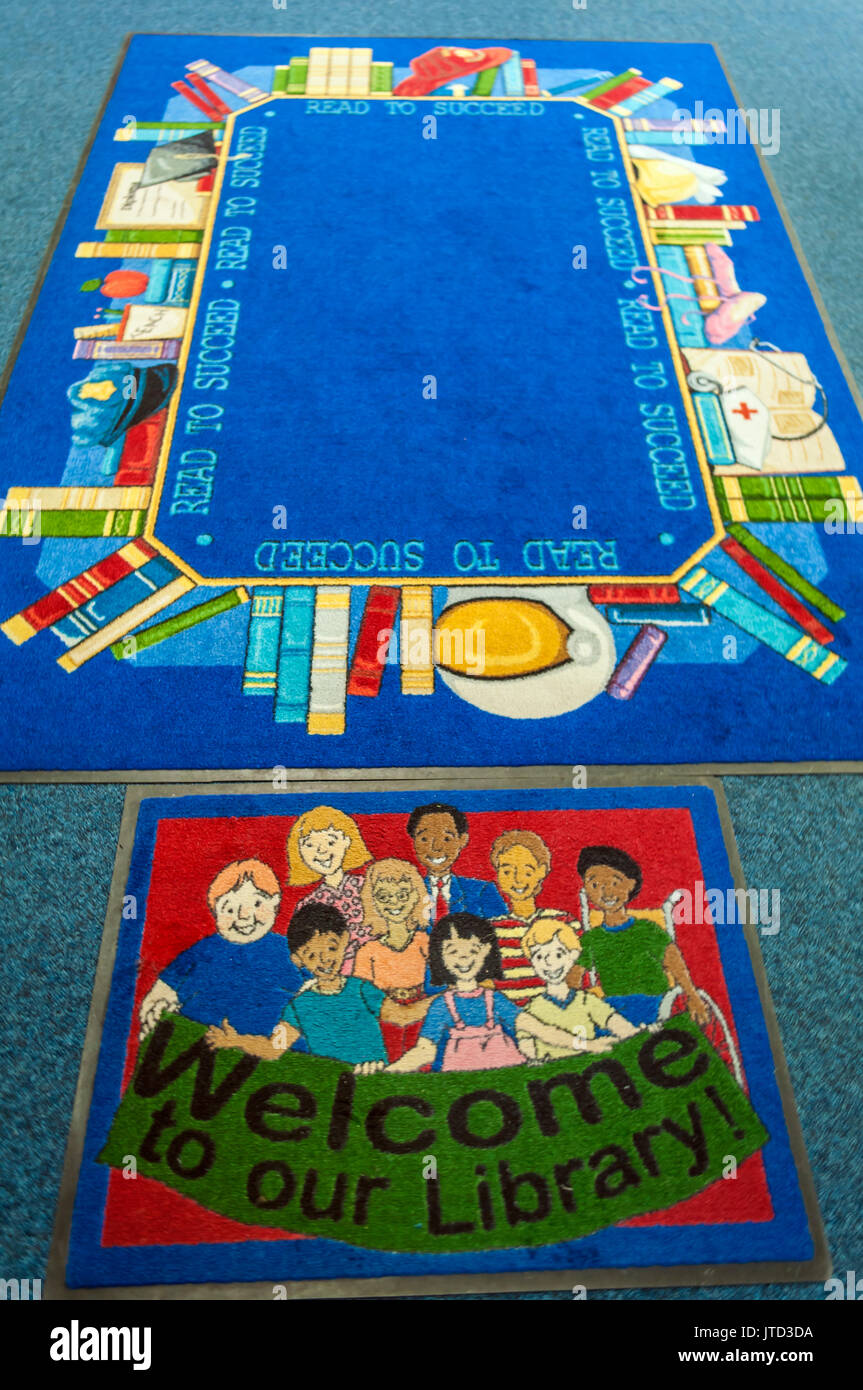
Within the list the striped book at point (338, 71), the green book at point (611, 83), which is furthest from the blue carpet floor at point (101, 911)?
the striped book at point (338, 71)

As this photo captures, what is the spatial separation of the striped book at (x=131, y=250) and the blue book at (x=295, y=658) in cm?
158

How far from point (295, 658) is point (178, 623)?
35 cm

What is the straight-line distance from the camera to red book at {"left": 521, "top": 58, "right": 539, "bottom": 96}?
425 cm

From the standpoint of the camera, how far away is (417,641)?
279 cm

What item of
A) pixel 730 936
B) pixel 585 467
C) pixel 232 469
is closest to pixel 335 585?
pixel 232 469

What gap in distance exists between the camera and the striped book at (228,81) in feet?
13.8

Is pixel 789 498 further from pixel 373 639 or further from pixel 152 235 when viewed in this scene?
pixel 152 235

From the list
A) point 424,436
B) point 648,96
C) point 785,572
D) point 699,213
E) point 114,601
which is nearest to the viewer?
point 114,601

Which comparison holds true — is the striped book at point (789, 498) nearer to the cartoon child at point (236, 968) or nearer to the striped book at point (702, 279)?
the striped book at point (702, 279)

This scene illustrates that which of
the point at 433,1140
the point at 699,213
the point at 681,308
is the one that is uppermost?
the point at 699,213

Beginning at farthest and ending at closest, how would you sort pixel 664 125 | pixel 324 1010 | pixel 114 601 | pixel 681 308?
pixel 664 125 → pixel 681 308 → pixel 114 601 → pixel 324 1010

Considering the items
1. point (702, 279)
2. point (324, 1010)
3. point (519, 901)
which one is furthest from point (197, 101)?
point (324, 1010)

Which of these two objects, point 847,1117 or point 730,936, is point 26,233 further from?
point 847,1117

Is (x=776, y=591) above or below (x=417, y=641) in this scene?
above
